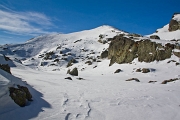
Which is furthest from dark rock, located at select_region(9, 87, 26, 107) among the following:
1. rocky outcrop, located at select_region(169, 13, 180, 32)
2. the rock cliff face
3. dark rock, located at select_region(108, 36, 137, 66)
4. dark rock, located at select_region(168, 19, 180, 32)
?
dark rock, located at select_region(168, 19, 180, 32)

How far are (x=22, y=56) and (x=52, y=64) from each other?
32.2 metres

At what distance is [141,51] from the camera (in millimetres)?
A: 29406

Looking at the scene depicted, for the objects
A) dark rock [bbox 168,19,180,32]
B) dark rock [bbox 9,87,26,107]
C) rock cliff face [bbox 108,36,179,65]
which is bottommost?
dark rock [bbox 9,87,26,107]

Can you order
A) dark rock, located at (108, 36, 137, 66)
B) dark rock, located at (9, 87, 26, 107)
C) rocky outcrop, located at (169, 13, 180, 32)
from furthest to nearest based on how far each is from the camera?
rocky outcrop, located at (169, 13, 180, 32) → dark rock, located at (108, 36, 137, 66) → dark rock, located at (9, 87, 26, 107)

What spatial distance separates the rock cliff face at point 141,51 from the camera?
26.0 m

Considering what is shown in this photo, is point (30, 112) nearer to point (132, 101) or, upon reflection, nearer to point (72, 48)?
point (132, 101)

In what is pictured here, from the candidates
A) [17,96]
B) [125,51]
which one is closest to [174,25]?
[125,51]

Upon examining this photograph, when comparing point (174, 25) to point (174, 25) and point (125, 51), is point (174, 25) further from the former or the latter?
point (125, 51)

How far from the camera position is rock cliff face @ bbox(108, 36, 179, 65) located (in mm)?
25984

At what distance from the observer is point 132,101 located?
27.8 ft

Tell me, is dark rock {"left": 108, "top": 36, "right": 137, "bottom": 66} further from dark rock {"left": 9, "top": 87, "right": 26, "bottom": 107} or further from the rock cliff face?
dark rock {"left": 9, "top": 87, "right": 26, "bottom": 107}

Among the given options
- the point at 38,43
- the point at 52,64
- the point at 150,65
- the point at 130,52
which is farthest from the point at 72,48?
the point at 150,65

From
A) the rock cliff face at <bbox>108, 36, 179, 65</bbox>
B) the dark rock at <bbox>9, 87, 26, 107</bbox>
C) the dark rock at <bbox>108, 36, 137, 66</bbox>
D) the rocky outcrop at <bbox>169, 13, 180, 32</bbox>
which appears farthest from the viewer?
the rocky outcrop at <bbox>169, 13, 180, 32</bbox>

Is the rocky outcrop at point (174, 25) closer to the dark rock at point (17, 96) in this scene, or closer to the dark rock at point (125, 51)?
the dark rock at point (125, 51)
